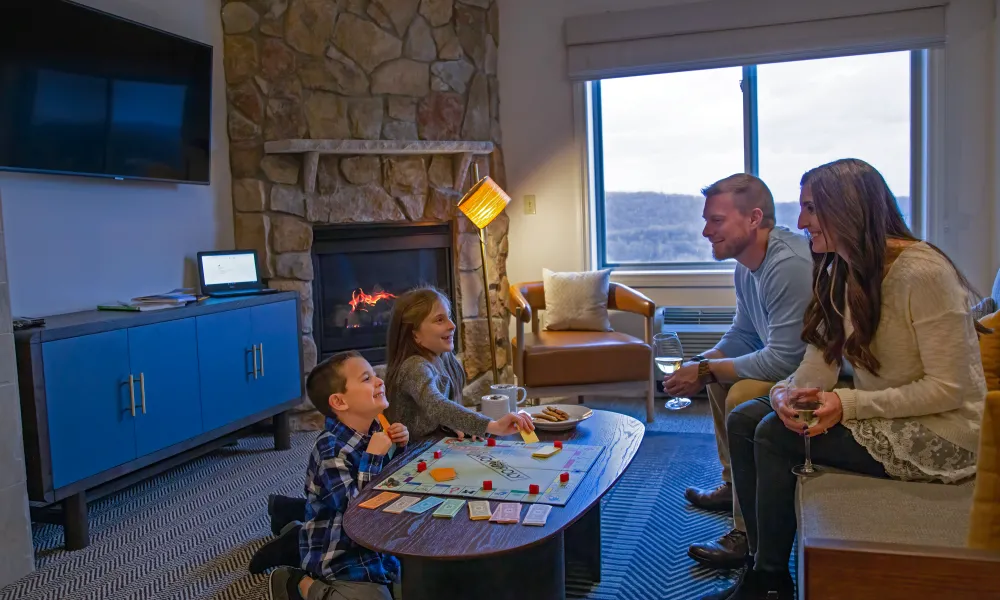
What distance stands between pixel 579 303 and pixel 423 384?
86.1 inches

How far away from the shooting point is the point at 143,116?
135 inches

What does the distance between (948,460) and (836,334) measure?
348 millimetres

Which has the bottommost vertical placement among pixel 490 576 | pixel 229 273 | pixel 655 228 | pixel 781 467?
pixel 490 576

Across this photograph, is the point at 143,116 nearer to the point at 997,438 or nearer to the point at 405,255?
the point at 405,255

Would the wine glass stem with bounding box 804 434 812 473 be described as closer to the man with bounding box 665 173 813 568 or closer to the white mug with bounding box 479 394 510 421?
the man with bounding box 665 173 813 568

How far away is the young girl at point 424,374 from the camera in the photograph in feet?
6.84

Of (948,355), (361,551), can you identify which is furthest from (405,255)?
(948,355)

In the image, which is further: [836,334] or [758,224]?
[758,224]

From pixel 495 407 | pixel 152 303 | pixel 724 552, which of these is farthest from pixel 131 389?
pixel 724 552

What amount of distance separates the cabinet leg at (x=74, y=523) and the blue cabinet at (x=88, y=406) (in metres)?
0.08

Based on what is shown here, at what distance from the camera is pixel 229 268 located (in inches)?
150

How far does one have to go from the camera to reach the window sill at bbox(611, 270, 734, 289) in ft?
14.7

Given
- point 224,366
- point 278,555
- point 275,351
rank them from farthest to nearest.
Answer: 1. point 275,351
2. point 224,366
3. point 278,555

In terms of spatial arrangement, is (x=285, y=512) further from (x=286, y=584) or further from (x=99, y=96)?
(x=99, y=96)
